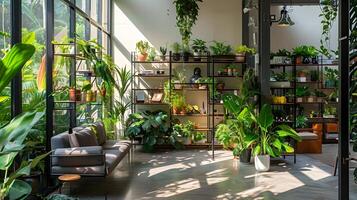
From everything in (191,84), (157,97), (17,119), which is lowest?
(17,119)

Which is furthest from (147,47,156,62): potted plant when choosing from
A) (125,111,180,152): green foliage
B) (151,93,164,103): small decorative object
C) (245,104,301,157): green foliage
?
(245,104,301,157): green foliage

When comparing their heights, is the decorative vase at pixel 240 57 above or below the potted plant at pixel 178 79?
Result: above

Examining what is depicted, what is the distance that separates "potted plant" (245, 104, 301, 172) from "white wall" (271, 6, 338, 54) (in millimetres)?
4381

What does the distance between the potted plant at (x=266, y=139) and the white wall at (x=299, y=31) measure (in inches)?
172

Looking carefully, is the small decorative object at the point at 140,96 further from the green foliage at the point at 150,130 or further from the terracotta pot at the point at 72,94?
the terracotta pot at the point at 72,94

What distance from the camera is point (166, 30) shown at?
9648 millimetres

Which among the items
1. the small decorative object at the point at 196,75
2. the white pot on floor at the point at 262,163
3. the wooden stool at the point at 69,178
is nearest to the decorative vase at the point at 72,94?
the wooden stool at the point at 69,178

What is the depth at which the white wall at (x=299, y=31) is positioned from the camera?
10516mm

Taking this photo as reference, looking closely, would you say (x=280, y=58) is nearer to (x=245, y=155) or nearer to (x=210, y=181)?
(x=245, y=155)

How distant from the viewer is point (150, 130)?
8547 mm

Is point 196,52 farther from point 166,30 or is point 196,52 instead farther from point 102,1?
point 102,1

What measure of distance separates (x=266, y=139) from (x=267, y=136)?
0.08 m

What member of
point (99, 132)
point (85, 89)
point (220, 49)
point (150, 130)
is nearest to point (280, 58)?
point (220, 49)

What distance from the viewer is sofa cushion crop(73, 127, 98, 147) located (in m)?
5.46
